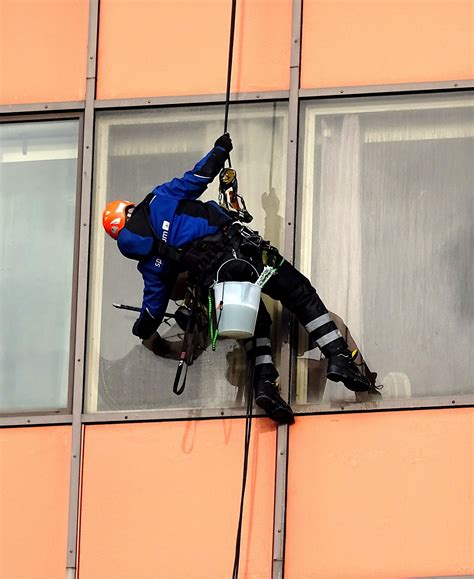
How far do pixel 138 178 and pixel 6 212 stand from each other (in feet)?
3.46

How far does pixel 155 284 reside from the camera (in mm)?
14008

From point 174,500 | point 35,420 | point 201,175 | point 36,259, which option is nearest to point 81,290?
point 36,259

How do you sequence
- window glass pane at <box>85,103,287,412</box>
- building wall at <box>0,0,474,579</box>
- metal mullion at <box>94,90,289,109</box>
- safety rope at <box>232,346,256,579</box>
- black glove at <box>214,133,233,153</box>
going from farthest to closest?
metal mullion at <box>94,90,289,109</box> < window glass pane at <box>85,103,287,412</box> < black glove at <box>214,133,233,153</box> < safety rope at <box>232,346,256,579</box> < building wall at <box>0,0,474,579</box>

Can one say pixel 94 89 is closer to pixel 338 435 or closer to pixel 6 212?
pixel 6 212

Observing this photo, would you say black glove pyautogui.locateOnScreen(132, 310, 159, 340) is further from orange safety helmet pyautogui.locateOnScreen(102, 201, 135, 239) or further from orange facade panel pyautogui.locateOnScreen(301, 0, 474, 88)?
orange facade panel pyautogui.locateOnScreen(301, 0, 474, 88)

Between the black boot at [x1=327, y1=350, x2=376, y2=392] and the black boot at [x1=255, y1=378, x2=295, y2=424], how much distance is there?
36 cm

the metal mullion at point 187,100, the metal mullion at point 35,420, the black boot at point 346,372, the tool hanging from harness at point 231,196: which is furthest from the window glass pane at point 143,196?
the black boot at point 346,372

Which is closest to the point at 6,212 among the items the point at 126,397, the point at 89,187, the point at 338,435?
the point at 89,187

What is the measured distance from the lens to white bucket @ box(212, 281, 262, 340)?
44.3 ft

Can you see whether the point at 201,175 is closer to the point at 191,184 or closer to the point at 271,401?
the point at 191,184

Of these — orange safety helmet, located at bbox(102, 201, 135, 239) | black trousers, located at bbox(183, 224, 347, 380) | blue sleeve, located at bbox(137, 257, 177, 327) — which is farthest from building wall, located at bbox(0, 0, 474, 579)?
orange safety helmet, located at bbox(102, 201, 135, 239)

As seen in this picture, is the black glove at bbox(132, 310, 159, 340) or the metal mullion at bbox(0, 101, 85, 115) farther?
the metal mullion at bbox(0, 101, 85, 115)

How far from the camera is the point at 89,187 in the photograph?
48.6 ft

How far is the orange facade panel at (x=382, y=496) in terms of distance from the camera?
13.3 m
